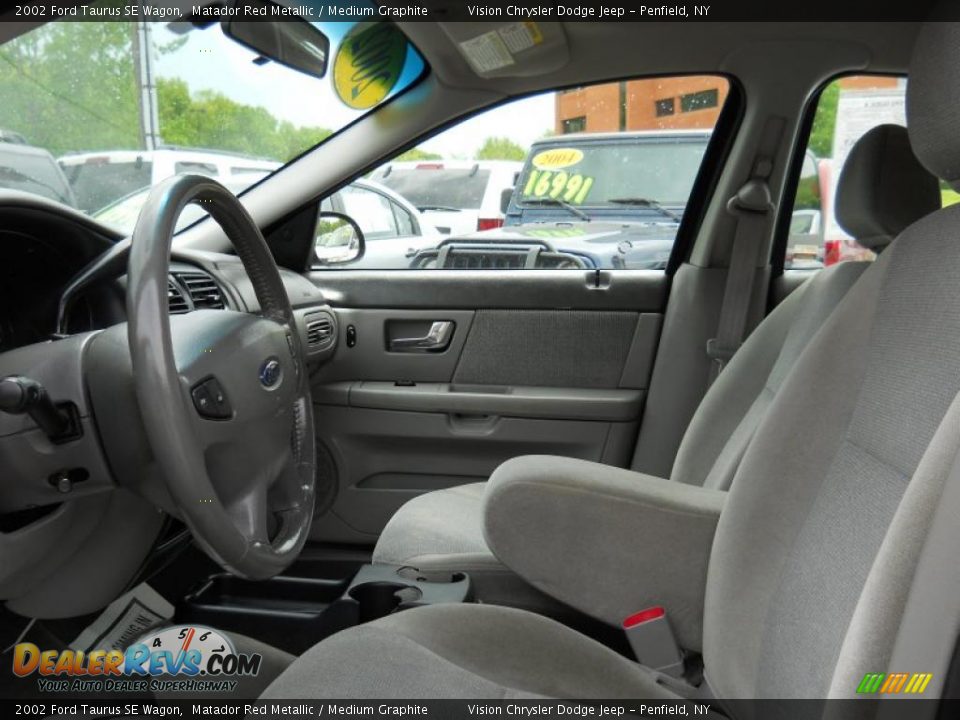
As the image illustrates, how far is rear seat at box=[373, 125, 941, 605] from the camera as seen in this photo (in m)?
1.54

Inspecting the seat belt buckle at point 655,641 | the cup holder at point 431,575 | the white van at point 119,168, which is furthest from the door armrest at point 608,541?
the white van at point 119,168

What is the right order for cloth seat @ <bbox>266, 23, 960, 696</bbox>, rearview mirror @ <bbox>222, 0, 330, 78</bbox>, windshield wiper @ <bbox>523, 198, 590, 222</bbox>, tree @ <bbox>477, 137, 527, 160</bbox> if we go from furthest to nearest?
1. windshield wiper @ <bbox>523, 198, 590, 222</bbox>
2. tree @ <bbox>477, 137, 527, 160</bbox>
3. rearview mirror @ <bbox>222, 0, 330, 78</bbox>
4. cloth seat @ <bbox>266, 23, 960, 696</bbox>

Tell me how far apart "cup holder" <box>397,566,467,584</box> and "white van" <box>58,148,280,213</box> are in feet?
2.91

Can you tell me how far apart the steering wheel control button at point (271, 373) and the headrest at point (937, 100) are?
96 centimetres

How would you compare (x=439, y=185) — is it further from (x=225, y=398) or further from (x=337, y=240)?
(x=225, y=398)

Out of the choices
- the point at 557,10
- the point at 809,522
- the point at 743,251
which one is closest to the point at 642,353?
the point at 743,251

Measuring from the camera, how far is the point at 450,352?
252cm

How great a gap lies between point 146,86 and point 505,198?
3.34 ft

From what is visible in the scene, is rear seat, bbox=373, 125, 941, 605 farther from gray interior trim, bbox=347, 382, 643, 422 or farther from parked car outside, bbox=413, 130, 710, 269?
parked car outside, bbox=413, 130, 710, 269

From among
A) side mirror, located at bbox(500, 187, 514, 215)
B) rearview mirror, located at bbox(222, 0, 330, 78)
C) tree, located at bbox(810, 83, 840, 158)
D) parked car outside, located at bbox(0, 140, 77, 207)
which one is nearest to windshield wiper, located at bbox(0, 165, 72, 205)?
parked car outside, located at bbox(0, 140, 77, 207)

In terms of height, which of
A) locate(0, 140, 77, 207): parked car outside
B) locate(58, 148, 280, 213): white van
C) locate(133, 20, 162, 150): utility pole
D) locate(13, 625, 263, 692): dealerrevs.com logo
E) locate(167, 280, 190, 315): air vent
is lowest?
locate(13, 625, 263, 692): dealerrevs.com logo

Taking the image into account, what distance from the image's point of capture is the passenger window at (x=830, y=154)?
2.19 metres

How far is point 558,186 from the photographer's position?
2535mm

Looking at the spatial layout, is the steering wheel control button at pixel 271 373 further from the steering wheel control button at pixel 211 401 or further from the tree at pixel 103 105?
the tree at pixel 103 105
